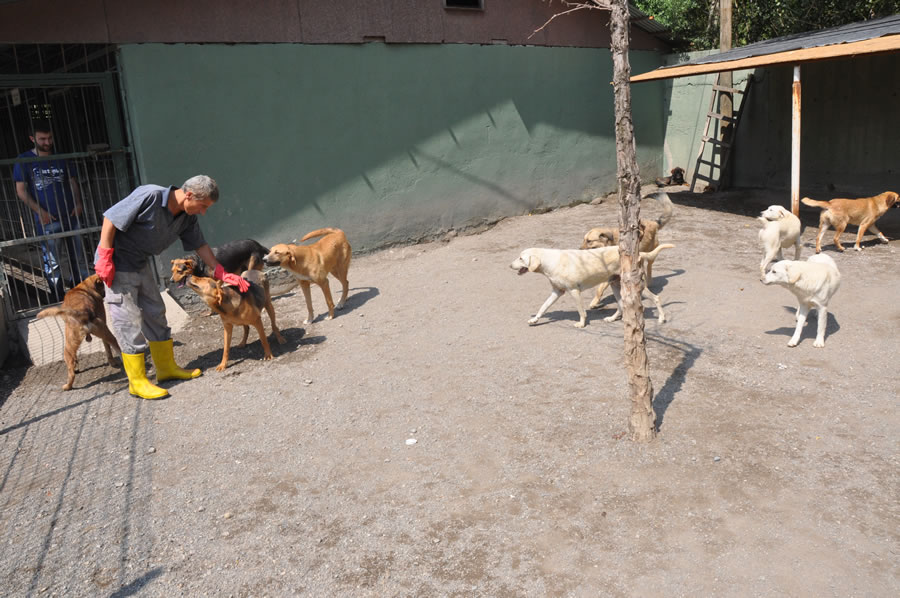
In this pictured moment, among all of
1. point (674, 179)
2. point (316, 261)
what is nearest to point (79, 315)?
point (316, 261)

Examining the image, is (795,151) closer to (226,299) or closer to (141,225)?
(226,299)

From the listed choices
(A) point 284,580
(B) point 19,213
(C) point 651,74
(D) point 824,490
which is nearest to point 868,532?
(D) point 824,490

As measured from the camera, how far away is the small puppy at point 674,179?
14898 millimetres

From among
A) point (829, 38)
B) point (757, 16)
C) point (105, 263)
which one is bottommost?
point (105, 263)

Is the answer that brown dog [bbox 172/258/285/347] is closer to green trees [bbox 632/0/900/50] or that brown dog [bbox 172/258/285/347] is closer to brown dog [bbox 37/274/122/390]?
brown dog [bbox 37/274/122/390]

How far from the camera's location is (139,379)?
6.11 m

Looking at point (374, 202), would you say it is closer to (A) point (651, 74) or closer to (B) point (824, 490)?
(A) point (651, 74)

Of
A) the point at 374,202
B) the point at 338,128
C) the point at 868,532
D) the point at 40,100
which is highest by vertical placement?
the point at 40,100

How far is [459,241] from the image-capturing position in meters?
11.7

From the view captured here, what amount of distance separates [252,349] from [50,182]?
3.47 m

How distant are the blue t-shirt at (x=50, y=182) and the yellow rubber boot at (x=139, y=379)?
11.0 feet

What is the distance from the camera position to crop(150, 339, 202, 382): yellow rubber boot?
6367mm

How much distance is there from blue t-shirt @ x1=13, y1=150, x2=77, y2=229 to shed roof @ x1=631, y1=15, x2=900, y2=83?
9.30m

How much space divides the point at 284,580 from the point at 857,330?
225 inches
